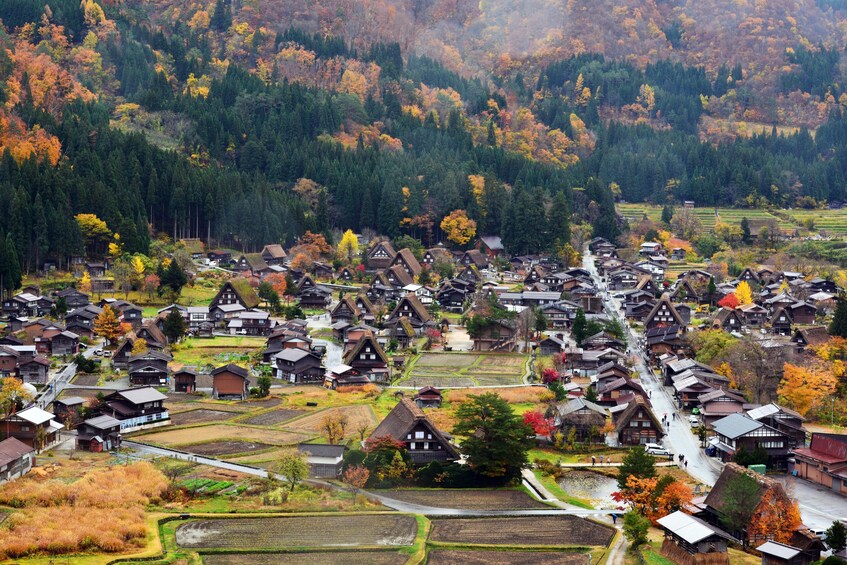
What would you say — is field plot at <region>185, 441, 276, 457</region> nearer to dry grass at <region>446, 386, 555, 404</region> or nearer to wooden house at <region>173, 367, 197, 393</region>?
wooden house at <region>173, 367, 197, 393</region>

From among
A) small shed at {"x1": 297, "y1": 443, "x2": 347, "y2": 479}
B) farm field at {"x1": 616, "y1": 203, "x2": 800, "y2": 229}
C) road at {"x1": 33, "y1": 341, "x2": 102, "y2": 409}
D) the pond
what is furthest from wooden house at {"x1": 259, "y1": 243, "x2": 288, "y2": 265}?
the pond

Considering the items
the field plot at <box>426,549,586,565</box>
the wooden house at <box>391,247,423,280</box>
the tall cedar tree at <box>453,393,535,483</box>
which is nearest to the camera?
the field plot at <box>426,549,586,565</box>

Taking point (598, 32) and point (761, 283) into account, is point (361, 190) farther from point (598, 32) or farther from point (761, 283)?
point (598, 32)

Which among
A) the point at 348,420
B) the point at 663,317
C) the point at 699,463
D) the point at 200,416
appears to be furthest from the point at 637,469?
the point at 663,317

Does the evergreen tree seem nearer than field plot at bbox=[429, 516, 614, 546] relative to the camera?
No

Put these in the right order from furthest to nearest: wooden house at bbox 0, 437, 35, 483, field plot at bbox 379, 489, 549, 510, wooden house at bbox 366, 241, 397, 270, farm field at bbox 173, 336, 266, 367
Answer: wooden house at bbox 366, 241, 397, 270 → farm field at bbox 173, 336, 266, 367 → wooden house at bbox 0, 437, 35, 483 → field plot at bbox 379, 489, 549, 510

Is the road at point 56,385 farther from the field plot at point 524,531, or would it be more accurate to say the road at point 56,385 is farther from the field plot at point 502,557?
the field plot at point 502,557

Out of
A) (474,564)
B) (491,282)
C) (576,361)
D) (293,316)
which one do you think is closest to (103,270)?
(293,316)
